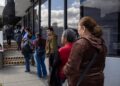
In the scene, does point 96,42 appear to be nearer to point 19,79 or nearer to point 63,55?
point 63,55

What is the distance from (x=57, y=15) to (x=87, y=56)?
6829 mm

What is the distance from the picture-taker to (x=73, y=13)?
8.12 m

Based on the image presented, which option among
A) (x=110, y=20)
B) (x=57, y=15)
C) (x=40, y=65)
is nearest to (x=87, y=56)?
(x=110, y=20)

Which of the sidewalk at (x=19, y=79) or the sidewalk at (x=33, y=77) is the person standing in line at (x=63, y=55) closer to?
the sidewalk at (x=33, y=77)

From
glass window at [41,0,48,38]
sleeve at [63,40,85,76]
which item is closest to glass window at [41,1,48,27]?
glass window at [41,0,48,38]

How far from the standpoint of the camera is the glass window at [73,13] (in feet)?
25.5

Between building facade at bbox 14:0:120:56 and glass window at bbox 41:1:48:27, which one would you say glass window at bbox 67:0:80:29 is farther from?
glass window at bbox 41:1:48:27

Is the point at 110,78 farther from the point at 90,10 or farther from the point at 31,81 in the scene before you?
the point at 31,81

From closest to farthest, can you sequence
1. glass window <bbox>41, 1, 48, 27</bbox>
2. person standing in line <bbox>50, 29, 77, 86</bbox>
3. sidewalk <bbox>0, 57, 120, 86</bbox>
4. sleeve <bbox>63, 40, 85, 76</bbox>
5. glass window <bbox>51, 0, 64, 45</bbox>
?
sleeve <bbox>63, 40, 85, 76</bbox>
person standing in line <bbox>50, 29, 77, 86</bbox>
sidewalk <bbox>0, 57, 120, 86</bbox>
glass window <bbox>51, 0, 64, 45</bbox>
glass window <bbox>41, 1, 48, 27</bbox>

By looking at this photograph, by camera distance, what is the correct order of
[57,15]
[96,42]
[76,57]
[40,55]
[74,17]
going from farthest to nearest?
[57,15] < [40,55] < [74,17] < [96,42] < [76,57]

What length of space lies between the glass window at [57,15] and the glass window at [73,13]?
0.75 m

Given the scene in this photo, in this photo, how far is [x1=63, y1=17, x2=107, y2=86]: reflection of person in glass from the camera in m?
3.21

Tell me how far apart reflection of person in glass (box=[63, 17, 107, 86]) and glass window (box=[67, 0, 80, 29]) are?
14.2ft

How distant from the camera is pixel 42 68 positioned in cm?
970
